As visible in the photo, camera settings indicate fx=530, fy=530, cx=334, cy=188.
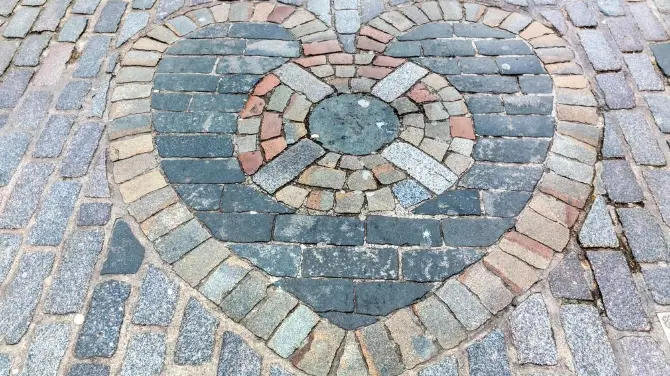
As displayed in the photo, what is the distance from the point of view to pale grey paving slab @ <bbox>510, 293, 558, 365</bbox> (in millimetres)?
2543

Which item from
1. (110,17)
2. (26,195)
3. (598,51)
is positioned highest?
(110,17)

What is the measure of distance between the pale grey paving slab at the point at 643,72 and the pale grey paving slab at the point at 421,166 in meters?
1.73

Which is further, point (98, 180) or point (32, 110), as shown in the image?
point (32, 110)

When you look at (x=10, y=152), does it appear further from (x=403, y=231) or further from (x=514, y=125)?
(x=514, y=125)

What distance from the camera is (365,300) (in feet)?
9.07

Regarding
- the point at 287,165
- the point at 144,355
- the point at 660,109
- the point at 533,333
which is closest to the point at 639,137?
the point at 660,109

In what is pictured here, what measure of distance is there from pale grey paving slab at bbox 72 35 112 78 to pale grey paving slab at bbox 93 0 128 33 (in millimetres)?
101

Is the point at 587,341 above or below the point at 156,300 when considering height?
below

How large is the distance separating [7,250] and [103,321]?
787 millimetres

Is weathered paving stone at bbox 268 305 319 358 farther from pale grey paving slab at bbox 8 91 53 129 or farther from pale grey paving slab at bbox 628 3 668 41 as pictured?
pale grey paving slab at bbox 628 3 668 41

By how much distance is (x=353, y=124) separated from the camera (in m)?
3.60

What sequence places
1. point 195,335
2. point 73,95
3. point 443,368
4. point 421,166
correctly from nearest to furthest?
point 443,368, point 195,335, point 421,166, point 73,95

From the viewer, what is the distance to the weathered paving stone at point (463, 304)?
106 inches

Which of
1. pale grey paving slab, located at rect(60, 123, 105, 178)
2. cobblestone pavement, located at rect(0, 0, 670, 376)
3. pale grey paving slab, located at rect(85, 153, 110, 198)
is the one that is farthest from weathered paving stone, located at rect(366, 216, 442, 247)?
pale grey paving slab, located at rect(60, 123, 105, 178)
